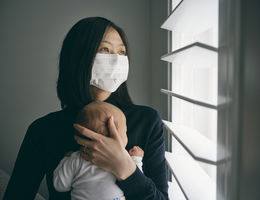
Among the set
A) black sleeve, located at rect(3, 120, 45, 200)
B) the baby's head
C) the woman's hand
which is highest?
the baby's head

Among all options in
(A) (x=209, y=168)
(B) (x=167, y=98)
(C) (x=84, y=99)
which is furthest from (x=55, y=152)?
(A) (x=209, y=168)

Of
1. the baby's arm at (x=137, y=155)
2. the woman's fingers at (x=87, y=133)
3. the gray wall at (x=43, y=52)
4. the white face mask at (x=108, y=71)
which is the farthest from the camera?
the gray wall at (x=43, y=52)

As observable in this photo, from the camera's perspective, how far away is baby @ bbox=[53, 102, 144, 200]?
0.73 meters

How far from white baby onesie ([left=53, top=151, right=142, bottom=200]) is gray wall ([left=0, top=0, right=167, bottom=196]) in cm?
77

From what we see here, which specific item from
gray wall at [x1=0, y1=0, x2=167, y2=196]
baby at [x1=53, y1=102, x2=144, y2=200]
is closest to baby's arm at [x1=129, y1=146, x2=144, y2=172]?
baby at [x1=53, y1=102, x2=144, y2=200]

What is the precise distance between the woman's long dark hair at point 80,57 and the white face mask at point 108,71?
0.03m

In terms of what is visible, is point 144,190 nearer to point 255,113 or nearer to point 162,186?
point 162,186

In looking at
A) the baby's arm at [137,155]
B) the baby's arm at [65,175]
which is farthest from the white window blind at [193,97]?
the baby's arm at [65,175]

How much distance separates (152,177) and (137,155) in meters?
0.14

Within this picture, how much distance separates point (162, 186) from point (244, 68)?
64cm

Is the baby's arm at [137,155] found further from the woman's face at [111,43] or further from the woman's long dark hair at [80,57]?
the woman's face at [111,43]

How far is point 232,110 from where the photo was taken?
0.47m

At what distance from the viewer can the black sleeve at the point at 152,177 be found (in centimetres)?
74

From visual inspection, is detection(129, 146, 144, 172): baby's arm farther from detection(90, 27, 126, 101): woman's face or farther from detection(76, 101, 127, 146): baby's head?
detection(90, 27, 126, 101): woman's face
